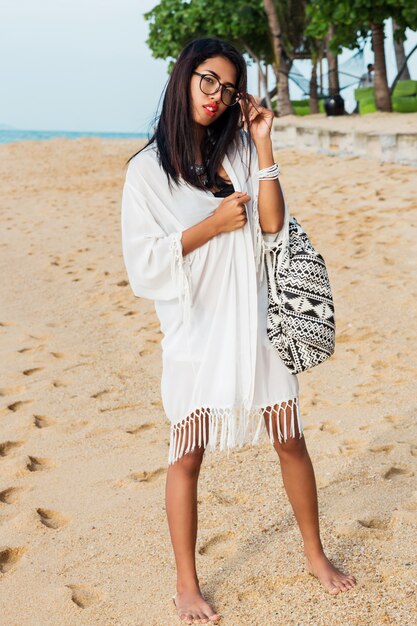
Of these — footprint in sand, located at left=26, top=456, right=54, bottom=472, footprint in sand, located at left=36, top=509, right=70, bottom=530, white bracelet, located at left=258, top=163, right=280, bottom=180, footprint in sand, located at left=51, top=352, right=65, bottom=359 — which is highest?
white bracelet, located at left=258, top=163, right=280, bottom=180

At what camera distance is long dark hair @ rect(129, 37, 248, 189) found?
8.08ft

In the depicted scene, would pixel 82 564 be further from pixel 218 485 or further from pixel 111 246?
pixel 111 246

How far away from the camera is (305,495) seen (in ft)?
8.87

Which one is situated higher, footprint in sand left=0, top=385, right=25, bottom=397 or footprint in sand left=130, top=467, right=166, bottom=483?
footprint in sand left=130, top=467, right=166, bottom=483

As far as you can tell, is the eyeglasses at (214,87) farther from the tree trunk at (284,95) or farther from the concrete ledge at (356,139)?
the tree trunk at (284,95)

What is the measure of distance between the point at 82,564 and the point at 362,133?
37.1 ft

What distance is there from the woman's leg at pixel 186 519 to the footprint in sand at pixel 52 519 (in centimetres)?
102

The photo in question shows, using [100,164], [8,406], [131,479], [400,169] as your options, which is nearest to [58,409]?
[8,406]

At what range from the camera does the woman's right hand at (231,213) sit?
7.98ft

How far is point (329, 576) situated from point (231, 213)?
1.34m

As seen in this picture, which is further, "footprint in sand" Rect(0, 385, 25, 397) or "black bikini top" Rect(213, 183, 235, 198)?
"footprint in sand" Rect(0, 385, 25, 397)

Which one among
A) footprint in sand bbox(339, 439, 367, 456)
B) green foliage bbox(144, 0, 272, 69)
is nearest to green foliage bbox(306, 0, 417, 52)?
green foliage bbox(144, 0, 272, 69)

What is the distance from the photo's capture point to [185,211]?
2.51 metres

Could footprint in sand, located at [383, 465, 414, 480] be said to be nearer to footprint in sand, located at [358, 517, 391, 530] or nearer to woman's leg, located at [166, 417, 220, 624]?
footprint in sand, located at [358, 517, 391, 530]
